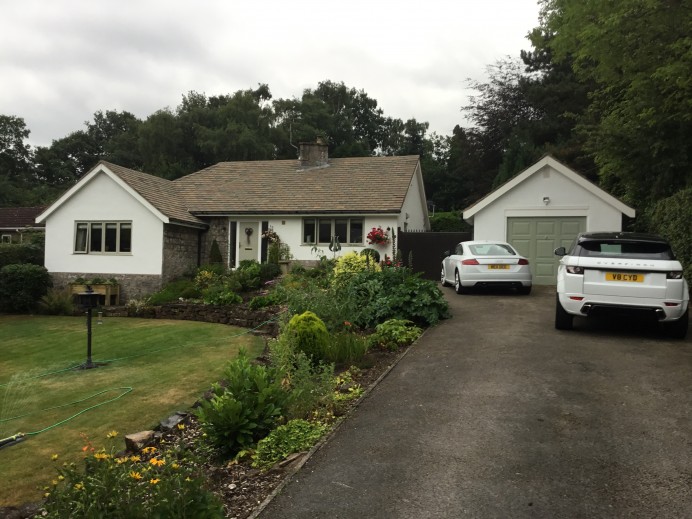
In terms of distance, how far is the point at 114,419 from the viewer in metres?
7.05

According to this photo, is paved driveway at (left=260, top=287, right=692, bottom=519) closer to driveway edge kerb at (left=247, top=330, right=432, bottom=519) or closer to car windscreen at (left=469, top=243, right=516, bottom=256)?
driveway edge kerb at (left=247, top=330, right=432, bottom=519)

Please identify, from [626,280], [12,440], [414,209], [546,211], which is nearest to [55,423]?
[12,440]

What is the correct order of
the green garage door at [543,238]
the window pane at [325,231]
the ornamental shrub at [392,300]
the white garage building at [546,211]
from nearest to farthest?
the ornamental shrub at [392,300] → the white garage building at [546,211] → the green garage door at [543,238] → the window pane at [325,231]

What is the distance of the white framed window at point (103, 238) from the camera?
20.5 meters

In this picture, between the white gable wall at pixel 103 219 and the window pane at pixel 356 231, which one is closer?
the white gable wall at pixel 103 219

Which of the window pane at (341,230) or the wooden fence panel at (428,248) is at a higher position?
the window pane at (341,230)

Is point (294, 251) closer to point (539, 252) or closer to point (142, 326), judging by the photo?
point (142, 326)

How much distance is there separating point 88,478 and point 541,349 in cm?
665

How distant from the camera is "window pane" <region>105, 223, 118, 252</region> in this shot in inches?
814

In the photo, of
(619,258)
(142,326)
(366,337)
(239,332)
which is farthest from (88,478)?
(142,326)

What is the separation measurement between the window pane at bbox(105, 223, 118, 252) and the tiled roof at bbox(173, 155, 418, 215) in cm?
336

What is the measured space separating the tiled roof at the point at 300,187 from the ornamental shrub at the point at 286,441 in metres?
16.2

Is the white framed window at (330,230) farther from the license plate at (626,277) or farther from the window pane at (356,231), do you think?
the license plate at (626,277)

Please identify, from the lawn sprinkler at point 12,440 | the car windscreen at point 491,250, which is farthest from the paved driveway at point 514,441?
the car windscreen at point 491,250
